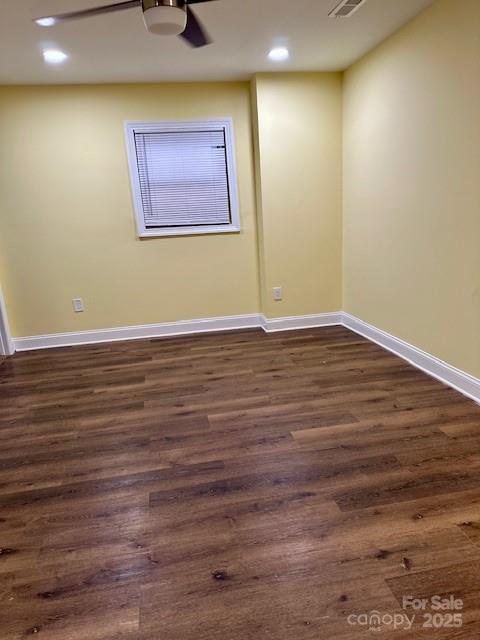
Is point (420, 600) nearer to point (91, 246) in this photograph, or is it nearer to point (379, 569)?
point (379, 569)

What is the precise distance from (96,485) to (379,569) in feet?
4.19

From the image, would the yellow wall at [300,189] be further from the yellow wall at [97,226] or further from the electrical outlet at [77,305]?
the electrical outlet at [77,305]

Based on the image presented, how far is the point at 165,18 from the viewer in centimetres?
176

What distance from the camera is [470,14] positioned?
2207 millimetres

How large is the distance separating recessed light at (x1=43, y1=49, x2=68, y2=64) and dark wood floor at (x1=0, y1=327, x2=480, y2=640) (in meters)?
2.43

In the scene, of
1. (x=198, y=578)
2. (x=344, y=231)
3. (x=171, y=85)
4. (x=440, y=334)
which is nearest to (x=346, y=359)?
(x=440, y=334)

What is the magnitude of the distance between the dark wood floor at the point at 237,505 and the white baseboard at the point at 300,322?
1156 millimetres

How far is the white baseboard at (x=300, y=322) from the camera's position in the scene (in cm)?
416

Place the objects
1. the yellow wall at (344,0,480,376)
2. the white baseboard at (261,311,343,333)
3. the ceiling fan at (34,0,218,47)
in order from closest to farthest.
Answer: the ceiling fan at (34,0,218,47)
the yellow wall at (344,0,480,376)
the white baseboard at (261,311,343,333)

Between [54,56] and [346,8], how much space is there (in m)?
2.07

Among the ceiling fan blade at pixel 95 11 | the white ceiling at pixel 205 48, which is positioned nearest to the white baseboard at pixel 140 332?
the white ceiling at pixel 205 48

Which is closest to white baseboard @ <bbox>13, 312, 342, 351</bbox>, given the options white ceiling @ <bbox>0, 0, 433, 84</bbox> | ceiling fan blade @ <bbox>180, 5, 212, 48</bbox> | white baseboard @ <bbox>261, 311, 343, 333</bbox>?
white baseboard @ <bbox>261, 311, 343, 333</bbox>

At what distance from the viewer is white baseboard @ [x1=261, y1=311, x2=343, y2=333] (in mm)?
4160

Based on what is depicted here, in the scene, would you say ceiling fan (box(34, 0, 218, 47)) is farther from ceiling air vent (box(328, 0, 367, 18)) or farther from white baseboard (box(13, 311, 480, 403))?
white baseboard (box(13, 311, 480, 403))
